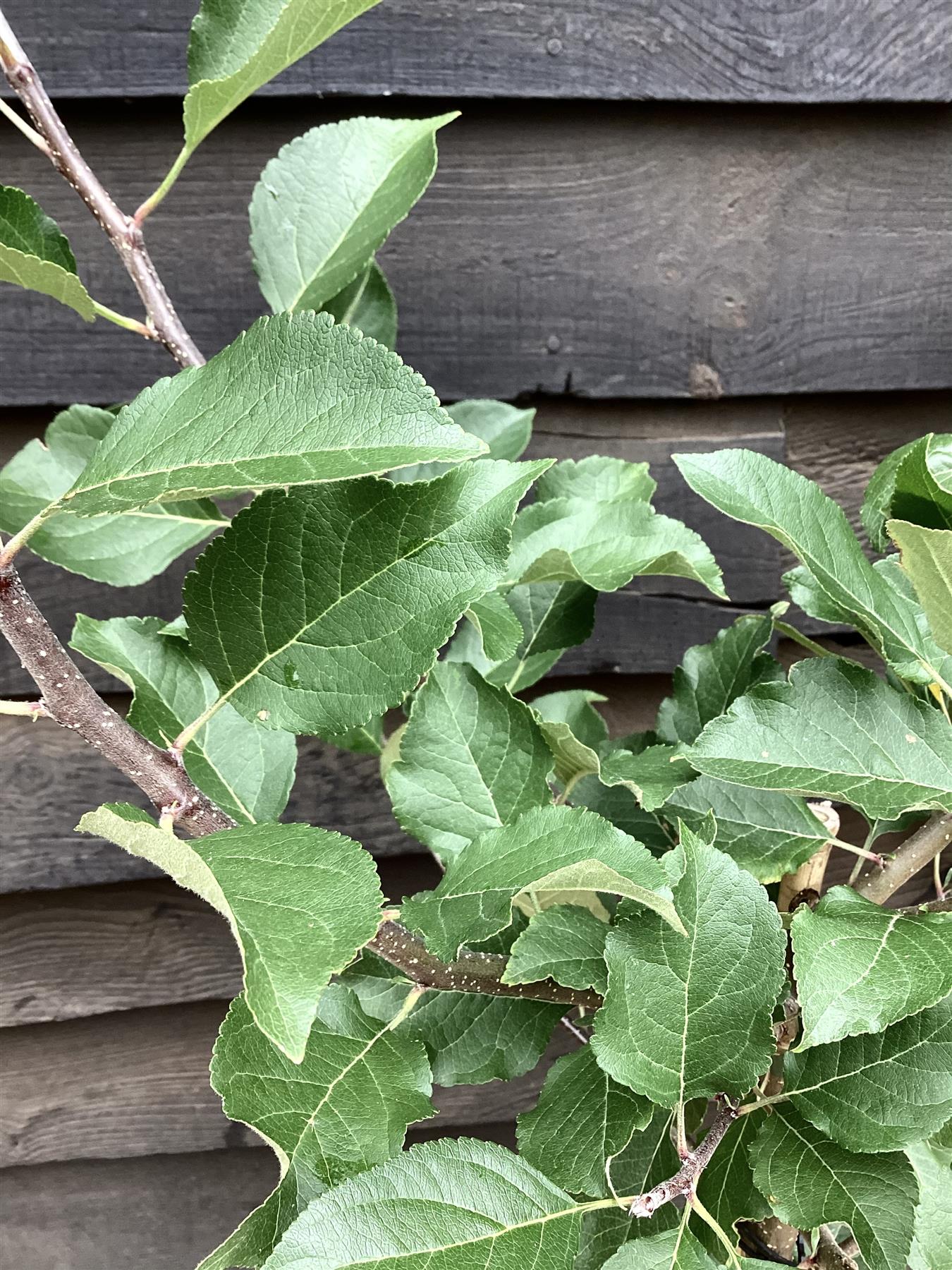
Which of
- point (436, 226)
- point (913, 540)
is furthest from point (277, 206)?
point (913, 540)

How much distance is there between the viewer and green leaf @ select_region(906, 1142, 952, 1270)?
45 cm

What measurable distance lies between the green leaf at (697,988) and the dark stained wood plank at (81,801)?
520 millimetres

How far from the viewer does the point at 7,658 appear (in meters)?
0.80

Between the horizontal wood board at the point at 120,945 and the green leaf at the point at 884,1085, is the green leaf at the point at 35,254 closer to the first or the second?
the green leaf at the point at 884,1085

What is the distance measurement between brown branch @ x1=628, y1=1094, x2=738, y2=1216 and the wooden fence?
0.50m

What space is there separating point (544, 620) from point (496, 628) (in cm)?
16

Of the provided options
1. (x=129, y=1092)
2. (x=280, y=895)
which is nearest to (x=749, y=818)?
(x=280, y=895)

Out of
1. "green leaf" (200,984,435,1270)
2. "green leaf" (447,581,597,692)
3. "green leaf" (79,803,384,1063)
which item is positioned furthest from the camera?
"green leaf" (447,581,597,692)

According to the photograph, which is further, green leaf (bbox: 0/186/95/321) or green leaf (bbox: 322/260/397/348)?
green leaf (bbox: 322/260/397/348)

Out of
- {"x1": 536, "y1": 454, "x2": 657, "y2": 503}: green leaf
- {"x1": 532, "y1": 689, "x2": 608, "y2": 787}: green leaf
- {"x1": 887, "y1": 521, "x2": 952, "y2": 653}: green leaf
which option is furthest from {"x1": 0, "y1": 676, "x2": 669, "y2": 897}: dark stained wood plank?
{"x1": 887, "y1": 521, "x2": 952, "y2": 653}: green leaf

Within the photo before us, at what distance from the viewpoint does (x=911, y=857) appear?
41 centimetres

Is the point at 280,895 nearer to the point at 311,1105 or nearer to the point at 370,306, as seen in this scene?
the point at 311,1105

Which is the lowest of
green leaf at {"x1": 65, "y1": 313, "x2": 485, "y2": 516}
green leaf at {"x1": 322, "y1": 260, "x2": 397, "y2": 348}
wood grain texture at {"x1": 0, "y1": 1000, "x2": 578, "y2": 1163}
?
wood grain texture at {"x1": 0, "y1": 1000, "x2": 578, "y2": 1163}

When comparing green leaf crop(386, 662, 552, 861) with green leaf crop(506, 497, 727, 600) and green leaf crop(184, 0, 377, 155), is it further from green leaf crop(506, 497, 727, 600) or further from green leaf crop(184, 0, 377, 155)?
green leaf crop(184, 0, 377, 155)
